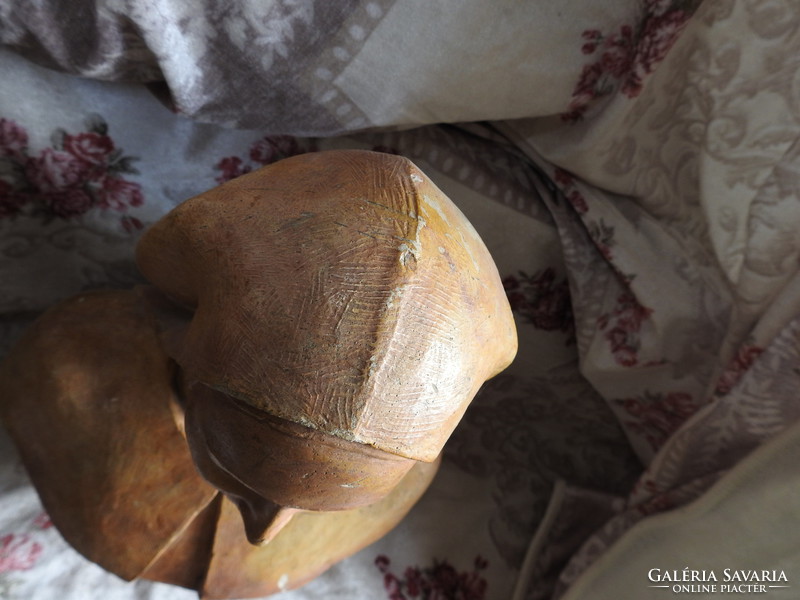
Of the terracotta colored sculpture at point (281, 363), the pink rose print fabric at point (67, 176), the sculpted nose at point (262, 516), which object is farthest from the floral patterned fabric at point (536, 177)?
the sculpted nose at point (262, 516)

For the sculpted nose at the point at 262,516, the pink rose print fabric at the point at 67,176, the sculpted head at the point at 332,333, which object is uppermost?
the sculpted head at the point at 332,333

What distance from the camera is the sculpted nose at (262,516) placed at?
51 cm

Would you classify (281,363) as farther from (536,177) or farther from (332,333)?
(536,177)

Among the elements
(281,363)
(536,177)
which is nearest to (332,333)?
(281,363)

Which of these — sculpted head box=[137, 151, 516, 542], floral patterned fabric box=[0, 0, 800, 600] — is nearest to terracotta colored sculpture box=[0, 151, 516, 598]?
sculpted head box=[137, 151, 516, 542]

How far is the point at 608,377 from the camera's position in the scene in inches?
35.9

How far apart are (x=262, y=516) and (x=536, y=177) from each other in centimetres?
52

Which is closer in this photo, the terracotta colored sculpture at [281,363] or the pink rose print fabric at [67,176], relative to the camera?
the terracotta colored sculpture at [281,363]

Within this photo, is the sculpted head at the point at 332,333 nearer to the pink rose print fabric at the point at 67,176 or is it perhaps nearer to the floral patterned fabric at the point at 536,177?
the floral patterned fabric at the point at 536,177

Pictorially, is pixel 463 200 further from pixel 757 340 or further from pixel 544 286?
pixel 757 340

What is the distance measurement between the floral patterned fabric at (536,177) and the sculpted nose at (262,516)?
0.38 meters

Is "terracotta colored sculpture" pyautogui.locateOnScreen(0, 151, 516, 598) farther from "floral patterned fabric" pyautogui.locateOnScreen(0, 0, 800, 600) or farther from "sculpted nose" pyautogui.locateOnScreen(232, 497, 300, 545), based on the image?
"floral patterned fabric" pyautogui.locateOnScreen(0, 0, 800, 600)

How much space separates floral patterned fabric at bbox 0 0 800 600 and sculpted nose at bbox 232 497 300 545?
0.38 meters

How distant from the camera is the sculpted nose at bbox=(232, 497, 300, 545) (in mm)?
506
